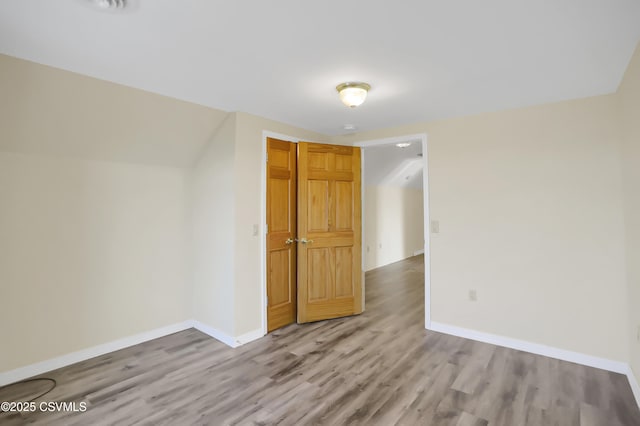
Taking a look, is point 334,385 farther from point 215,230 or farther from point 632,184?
point 632,184

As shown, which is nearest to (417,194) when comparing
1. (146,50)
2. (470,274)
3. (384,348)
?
(470,274)

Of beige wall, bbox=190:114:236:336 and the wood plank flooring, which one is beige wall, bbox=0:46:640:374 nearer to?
beige wall, bbox=190:114:236:336

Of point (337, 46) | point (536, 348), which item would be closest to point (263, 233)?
point (337, 46)

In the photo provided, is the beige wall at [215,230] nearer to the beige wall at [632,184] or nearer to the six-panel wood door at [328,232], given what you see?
the six-panel wood door at [328,232]

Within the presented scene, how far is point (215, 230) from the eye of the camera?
3.33m

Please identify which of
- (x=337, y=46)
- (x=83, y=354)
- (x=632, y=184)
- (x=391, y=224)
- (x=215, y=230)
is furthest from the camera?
(x=391, y=224)

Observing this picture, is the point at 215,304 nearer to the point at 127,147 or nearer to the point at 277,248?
the point at 277,248

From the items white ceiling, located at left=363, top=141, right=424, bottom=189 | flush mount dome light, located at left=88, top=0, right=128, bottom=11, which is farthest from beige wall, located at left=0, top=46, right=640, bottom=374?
white ceiling, located at left=363, top=141, right=424, bottom=189

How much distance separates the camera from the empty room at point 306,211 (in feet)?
6.10

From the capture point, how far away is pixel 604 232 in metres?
2.64

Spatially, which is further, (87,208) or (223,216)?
(223,216)

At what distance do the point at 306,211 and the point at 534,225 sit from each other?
2323 mm

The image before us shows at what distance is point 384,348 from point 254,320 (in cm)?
136

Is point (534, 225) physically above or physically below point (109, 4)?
below
